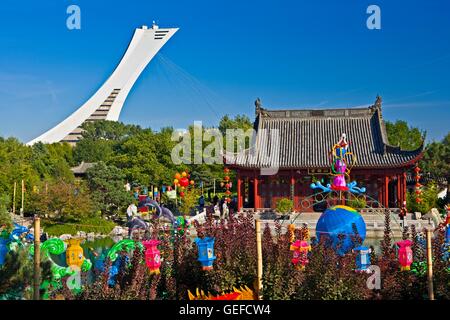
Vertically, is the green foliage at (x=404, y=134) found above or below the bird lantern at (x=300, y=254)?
above

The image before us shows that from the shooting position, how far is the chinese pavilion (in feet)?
80.8

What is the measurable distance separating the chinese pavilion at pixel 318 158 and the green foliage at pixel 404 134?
9.54 m

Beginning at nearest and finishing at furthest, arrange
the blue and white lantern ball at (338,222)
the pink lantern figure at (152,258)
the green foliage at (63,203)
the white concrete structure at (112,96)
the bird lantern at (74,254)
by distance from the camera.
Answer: the pink lantern figure at (152,258) < the bird lantern at (74,254) < the blue and white lantern ball at (338,222) < the green foliage at (63,203) < the white concrete structure at (112,96)

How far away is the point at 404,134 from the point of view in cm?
3697

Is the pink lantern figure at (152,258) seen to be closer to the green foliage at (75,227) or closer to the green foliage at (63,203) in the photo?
the green foliage at (75,227)

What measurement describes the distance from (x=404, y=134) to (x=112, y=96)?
40.7m

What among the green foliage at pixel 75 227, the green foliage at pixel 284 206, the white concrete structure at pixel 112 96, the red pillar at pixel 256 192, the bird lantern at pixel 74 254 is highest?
the white concrete structure at pixel 112 96

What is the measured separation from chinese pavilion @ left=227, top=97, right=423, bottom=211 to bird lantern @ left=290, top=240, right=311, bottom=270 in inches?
684

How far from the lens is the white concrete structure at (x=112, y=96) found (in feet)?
186

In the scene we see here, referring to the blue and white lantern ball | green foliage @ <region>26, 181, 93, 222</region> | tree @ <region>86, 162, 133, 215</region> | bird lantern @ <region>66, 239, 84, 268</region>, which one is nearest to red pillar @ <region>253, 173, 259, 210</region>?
tree @ <region>86, 162, 133, 215</region>

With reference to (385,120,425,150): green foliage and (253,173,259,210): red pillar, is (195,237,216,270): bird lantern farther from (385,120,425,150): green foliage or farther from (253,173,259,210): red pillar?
(385,120,425,150): green foliage

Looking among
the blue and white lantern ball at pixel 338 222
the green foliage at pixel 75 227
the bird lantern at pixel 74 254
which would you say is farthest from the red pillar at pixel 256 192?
the bird lantern at pixel 74 254
